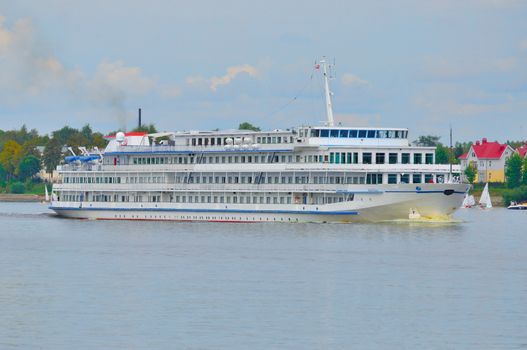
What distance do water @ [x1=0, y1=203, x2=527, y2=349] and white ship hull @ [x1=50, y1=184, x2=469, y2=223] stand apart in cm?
313

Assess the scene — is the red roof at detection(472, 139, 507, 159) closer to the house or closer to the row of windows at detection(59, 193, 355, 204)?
the house

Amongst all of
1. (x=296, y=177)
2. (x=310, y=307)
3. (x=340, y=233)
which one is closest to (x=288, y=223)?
(x=296, y=177)

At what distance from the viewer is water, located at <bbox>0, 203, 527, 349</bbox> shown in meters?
40.4

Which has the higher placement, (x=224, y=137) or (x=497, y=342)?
(x=224, y=137)

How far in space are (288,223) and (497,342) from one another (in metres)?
48.5

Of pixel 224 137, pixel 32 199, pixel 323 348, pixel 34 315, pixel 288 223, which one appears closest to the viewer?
pixel 323 348

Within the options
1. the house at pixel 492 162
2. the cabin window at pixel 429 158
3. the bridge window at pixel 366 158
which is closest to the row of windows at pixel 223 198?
the bridge window at pixel 366 158

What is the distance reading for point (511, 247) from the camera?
241 feet

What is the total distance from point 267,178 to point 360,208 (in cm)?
845

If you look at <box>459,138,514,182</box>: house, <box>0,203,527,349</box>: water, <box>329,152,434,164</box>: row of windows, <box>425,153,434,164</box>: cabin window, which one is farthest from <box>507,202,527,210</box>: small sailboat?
<box>0,203,527,349</box>: water

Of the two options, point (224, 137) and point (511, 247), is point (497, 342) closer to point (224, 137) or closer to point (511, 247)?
point (511, 247)

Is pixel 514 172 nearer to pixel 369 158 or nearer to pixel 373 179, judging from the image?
pixel 369 158

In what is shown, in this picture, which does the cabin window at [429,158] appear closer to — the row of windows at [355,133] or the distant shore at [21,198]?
the row of windows at [355,133]

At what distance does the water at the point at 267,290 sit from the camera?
1590 inches
